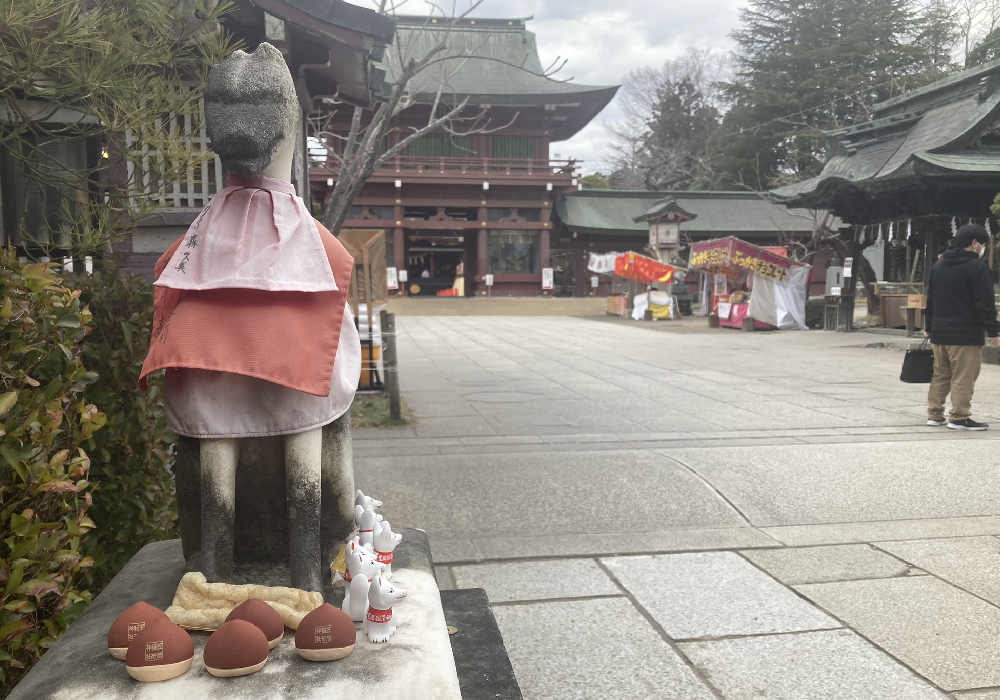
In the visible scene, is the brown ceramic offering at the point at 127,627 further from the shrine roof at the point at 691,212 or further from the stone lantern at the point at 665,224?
the shrine roof at the point at 691,212

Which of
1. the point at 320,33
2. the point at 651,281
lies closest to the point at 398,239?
the point at 651,281

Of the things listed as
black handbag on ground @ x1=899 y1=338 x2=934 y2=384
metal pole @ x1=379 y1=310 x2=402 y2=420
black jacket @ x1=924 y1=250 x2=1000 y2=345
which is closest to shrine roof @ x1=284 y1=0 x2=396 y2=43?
metal pole @ x1=379 y1=310 x2=402 y2=420

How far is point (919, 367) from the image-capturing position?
22.2ft

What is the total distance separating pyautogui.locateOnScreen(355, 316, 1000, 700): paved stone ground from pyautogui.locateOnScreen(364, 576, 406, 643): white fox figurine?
886mm

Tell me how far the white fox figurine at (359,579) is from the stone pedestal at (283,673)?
0.05 metres

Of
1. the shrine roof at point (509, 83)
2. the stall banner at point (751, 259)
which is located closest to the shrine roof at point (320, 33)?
the stall banner at point (751, 259)

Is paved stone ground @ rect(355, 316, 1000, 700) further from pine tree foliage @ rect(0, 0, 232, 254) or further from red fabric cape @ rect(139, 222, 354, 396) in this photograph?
pine tree foliage @ rect(0, 0, 232, 254)

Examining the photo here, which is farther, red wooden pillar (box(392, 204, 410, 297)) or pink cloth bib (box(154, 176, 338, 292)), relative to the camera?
red wooden pillar (box(392, 204, 410, 297))

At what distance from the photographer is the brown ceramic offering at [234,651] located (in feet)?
5.19

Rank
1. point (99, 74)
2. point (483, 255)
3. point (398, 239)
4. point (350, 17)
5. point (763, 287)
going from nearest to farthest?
point (99, 74) < point (350, 17) < point (763, 287) < point (398, 239) < point (483, 255)

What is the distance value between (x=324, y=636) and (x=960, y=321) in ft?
20.5

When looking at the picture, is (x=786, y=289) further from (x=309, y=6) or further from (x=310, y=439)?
(x=310, y=439)

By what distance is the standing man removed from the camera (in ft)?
20.5

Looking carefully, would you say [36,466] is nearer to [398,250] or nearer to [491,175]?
[491,175]
